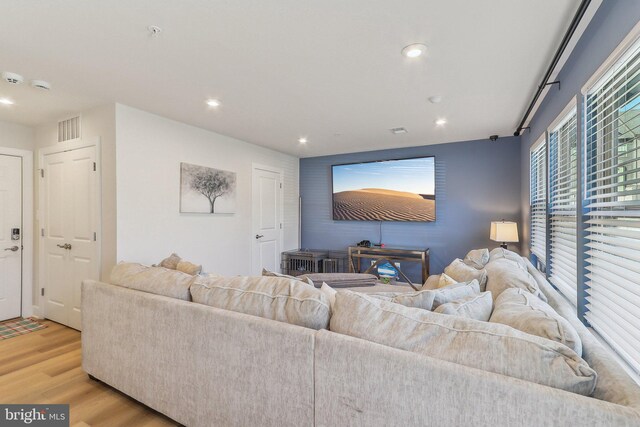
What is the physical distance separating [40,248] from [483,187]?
18.8ft

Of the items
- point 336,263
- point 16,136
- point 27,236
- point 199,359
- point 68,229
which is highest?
point 16,136

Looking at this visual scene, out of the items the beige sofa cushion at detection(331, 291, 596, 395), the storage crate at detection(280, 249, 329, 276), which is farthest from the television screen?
the beige sofa cushion at detection(331, 291, 596, 395)

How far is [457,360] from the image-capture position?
1.05 metres

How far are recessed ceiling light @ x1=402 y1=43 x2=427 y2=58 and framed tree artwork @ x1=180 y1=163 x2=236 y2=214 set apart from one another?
2.70m

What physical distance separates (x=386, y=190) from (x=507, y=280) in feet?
11.3

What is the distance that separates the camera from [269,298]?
158 centimetres

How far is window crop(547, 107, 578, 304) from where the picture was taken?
2170 mm

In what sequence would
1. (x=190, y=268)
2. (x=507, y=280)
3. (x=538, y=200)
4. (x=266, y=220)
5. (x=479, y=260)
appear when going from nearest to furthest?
(x=507, y=280) < (x=190, y=268) < (x=479, y=260) < (x=538, y=200) < (x=266, y=220)

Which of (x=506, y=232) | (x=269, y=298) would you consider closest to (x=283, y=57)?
(x=269, y=298)

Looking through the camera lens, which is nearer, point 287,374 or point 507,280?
point 287,374

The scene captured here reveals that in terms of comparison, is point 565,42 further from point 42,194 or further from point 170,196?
point 42,194

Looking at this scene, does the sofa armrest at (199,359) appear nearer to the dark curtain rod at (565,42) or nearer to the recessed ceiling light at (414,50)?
the recessed ceiling light at (414,50)

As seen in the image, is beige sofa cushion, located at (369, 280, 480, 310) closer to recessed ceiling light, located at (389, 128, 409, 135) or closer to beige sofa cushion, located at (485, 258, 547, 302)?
beige sofa cushion, located at (485, 258, 547, 302)

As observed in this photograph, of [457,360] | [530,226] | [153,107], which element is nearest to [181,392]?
[457,360]
